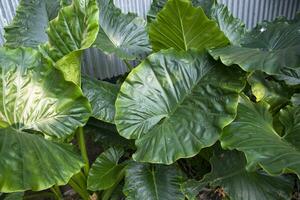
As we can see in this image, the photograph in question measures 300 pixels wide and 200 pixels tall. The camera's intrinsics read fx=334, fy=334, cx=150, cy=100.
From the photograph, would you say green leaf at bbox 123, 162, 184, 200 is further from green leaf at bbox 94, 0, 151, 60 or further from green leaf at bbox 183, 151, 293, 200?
green leaf at bbox 94, 0, 151, 60

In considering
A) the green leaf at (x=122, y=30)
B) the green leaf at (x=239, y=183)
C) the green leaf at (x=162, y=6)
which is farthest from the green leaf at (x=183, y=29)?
the green leaf at (x=239, y=183)

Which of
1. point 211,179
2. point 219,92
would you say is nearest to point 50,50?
point 219,92

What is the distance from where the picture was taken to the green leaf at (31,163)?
33.3 inches

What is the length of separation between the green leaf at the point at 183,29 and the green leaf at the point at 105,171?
0.47 metres

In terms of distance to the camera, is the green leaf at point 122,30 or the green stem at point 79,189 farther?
the green leaf at point 122,30

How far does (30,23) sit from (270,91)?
3.64 feet

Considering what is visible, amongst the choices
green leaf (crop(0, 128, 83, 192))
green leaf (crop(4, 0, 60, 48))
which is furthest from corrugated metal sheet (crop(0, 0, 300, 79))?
green leaf (crop(0, 128, 83, 192))

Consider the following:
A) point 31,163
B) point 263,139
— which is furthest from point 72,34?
point 263,139

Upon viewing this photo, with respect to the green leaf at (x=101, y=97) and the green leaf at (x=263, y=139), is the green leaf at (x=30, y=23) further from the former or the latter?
the green leaf at (x=263, y=139)

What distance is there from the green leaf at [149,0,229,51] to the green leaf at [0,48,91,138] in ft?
1.32

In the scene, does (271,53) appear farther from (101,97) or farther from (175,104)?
(101,97)

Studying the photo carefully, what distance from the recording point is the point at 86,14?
1.15 meters

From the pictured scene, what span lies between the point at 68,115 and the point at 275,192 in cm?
Answer: 77

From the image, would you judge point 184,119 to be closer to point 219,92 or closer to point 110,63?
point 219,92
